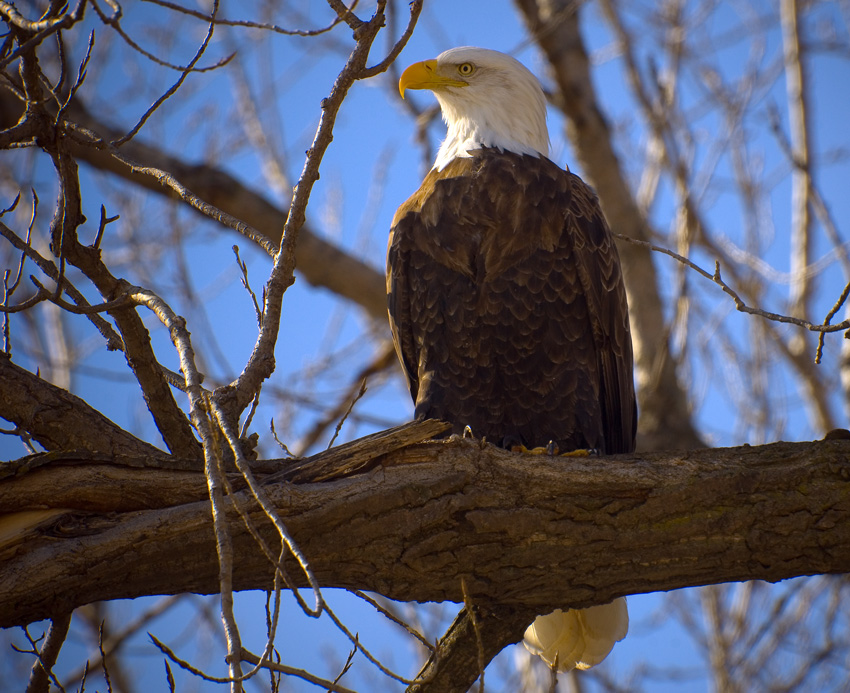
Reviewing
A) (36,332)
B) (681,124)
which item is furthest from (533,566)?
(36,332)

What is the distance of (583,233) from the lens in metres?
3.59

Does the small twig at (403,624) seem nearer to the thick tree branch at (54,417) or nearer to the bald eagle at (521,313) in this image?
the thick tree branch at (54,417)

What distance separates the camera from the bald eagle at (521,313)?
352 cm

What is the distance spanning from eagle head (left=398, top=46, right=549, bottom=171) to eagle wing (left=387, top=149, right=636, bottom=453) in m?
0.39

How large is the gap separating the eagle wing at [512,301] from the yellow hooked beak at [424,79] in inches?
27.9

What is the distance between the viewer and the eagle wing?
3.52 metres

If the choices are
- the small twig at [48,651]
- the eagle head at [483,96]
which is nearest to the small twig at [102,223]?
the small twig at [48,651]

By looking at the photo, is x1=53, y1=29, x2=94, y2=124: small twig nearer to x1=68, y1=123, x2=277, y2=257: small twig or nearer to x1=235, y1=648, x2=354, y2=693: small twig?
x1=68, y1=123, x2=277, y2=257: small twig

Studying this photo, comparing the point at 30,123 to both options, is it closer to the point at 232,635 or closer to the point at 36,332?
the point at 232,635

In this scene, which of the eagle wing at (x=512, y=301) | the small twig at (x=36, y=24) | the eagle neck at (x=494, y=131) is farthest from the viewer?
the eagle neck at (x=494, y=131)

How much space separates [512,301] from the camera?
11.5 ft

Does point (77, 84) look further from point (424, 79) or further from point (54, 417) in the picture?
point (424, 79)

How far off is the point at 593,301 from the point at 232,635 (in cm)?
239

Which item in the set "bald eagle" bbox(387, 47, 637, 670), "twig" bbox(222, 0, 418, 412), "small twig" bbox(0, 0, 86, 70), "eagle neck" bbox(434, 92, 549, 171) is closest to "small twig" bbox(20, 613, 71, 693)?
"twig" bbox(222, 0, 418, 412)
